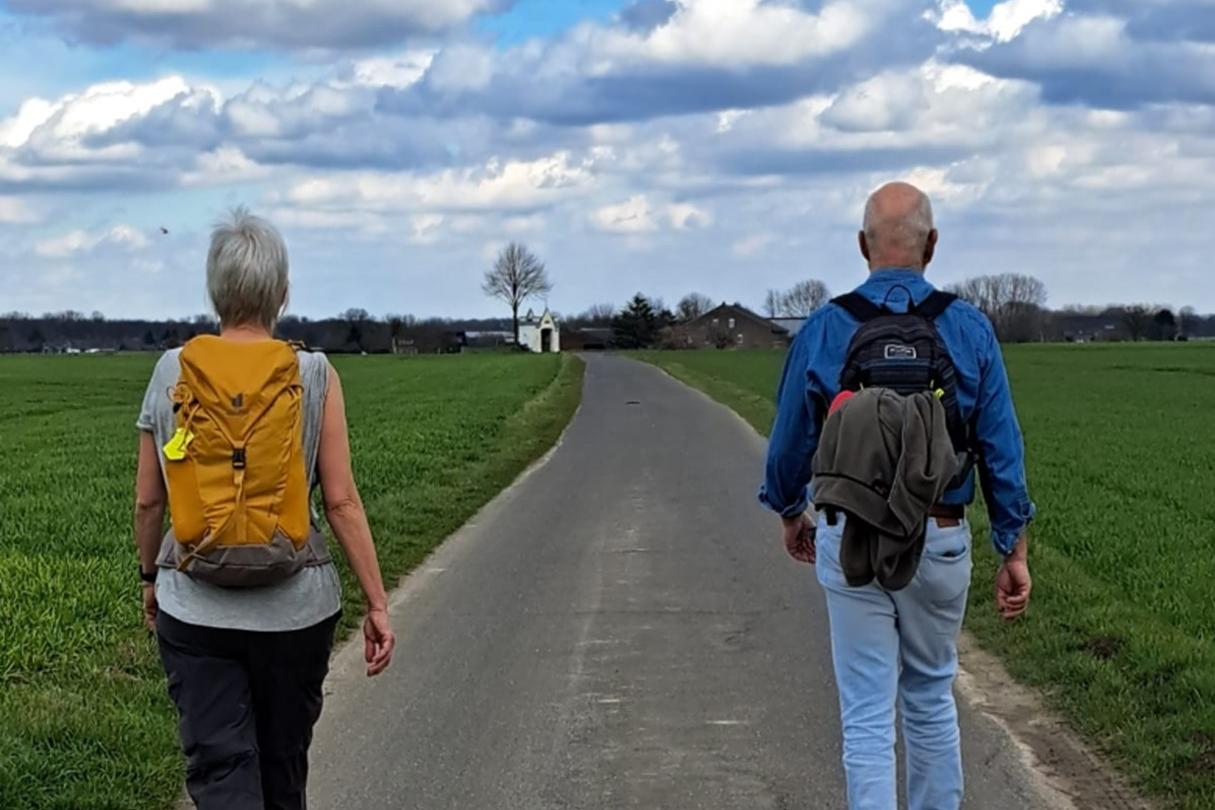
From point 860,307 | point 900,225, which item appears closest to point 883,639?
point 860,307

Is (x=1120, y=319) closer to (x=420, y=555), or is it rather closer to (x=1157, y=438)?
(x=1157, y=438)

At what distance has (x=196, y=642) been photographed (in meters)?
3.53

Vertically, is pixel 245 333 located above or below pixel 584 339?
above

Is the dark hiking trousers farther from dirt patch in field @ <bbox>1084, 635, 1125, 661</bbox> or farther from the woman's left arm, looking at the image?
dirt patch in field @ <bbox>1084, 635, 1125, 661</bbox>

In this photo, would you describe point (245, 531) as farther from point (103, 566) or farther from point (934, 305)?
point (103, 566)

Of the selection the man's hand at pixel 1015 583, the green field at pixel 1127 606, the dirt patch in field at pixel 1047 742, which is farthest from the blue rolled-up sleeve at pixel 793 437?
the green field at pixel 1127 606

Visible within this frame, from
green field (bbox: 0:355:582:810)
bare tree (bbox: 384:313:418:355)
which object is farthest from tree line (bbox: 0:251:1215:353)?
green field (bbox: 0:355:582:810)

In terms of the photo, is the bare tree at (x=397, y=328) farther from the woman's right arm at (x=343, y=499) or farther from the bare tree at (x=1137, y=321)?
the woman's right arm at (x=343, y=499)

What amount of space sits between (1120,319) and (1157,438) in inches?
5037

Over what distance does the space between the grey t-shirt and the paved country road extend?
1708mm

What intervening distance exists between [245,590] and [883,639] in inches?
69.3

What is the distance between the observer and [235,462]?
3.36m

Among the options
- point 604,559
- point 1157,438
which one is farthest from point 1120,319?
point 604,559

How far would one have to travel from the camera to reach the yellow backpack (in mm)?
3361
